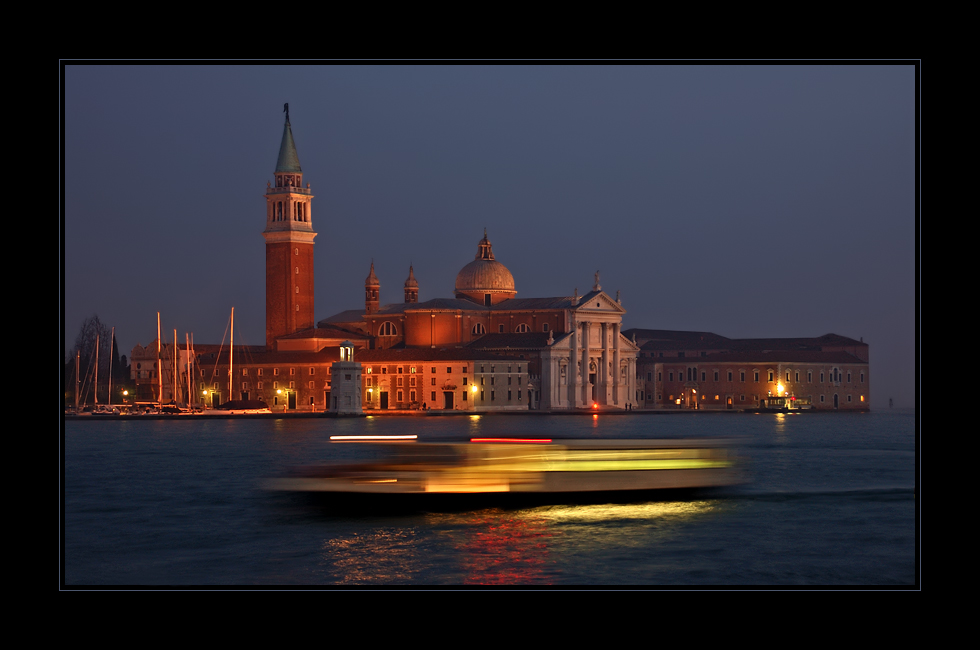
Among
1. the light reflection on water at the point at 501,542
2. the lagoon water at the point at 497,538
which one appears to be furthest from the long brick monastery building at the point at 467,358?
the light reflection on water at the point at 501,542

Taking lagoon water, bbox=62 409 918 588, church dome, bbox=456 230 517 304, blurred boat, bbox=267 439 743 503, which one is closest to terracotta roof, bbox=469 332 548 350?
church dome, bbox=456 230 517 304

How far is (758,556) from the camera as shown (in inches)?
503

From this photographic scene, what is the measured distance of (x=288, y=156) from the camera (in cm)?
6303

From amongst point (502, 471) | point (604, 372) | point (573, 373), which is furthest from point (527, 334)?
point (502, 471)

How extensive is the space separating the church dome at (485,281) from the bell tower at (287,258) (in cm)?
805

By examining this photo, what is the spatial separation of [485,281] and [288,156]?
39.4ft

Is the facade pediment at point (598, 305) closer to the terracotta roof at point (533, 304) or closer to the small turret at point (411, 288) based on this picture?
the terracotta roof at point (533, 304)

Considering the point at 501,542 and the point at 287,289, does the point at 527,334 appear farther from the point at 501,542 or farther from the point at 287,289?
the point at 501,542

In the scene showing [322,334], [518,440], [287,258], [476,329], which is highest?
[287,258]

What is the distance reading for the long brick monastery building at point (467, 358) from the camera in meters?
57.8

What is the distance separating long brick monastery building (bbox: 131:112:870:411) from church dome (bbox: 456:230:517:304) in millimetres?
74

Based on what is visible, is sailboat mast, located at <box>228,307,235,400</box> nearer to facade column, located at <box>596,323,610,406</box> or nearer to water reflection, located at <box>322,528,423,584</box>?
facade column, located at <box>596,323,610,406</box>

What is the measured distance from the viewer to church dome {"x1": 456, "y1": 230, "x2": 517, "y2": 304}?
63906 mm
